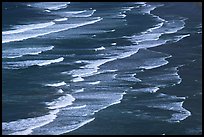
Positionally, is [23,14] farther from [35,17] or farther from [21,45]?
[21,45]

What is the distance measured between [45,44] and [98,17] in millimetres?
6295

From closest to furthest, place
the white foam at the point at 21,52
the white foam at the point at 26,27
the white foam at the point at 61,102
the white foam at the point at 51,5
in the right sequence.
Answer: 1. the white foam at the point at 61,102
2. the white foam at the point at 21,52
3. the white foam at the point at 26,27
4. the white foam at the point at 51,5

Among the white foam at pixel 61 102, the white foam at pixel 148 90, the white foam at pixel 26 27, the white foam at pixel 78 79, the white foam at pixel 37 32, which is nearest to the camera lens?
the white foam at pixel 61 102

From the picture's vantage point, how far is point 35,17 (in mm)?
21938

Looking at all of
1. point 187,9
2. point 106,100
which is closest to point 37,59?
point 106,100

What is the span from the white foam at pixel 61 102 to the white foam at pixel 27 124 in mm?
401

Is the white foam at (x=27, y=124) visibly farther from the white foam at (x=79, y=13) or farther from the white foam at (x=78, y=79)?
the white foam at (x=79, y=13)

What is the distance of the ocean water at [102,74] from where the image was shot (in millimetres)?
9148

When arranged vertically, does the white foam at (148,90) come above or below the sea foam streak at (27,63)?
below

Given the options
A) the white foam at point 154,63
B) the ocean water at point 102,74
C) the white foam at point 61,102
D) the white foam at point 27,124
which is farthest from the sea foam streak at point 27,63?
the white foam at point 27,124

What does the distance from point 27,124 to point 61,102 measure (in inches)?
53.7

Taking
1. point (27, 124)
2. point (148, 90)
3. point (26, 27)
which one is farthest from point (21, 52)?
point (27, 124)

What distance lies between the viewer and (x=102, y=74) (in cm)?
Answer: 1239

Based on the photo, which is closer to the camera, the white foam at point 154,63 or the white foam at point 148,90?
the white foam at point 148,90
